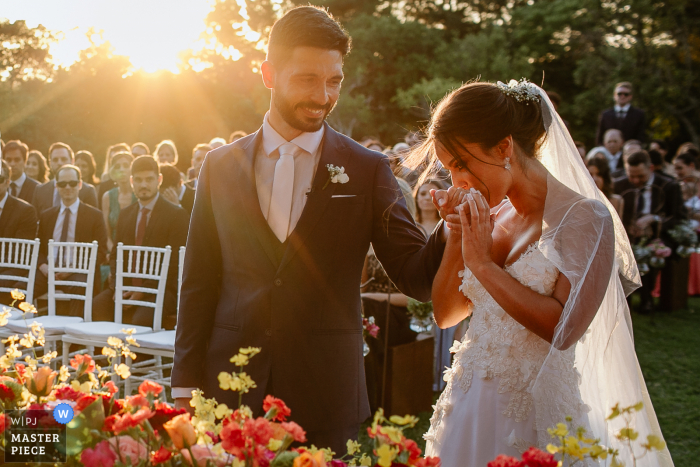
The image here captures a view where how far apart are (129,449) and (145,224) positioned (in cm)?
546

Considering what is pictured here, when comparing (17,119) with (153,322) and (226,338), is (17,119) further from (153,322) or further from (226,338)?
(226,338)

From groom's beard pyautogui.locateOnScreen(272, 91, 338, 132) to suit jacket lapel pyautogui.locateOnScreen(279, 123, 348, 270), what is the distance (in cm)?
10

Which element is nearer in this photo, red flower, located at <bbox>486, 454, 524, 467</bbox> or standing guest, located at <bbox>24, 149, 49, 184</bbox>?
red flower, located at <bbox>486, 454, 524, 467</bbox>

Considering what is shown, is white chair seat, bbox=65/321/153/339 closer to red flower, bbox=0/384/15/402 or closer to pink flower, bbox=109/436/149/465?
red flower, bbox=0/384/15/402

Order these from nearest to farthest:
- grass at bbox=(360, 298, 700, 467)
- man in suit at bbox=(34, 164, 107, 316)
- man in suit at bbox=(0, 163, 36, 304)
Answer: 1. grass at bbox=(360, 298, 700, 467)
2. man in suit at bbox=(34, 164, 107, 316)
3. man in suit at bbox=(0, 163, 36, 304)

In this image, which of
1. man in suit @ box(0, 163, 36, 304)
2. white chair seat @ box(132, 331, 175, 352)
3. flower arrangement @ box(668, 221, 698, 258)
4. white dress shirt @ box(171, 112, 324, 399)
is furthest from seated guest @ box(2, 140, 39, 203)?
flower arrangement @ box(668, 221, 698, 258)

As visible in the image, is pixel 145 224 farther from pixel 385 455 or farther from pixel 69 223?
pixel 385 455

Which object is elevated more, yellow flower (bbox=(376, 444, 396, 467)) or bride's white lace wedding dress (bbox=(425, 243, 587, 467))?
yellow flower (bbox=(376, 444, 396, 467))

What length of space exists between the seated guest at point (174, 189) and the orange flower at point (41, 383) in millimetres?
5772

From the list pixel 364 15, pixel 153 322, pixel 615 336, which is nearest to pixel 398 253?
pixel 615 336

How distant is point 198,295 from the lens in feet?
7.10

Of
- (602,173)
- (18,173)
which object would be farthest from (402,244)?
(18,173)

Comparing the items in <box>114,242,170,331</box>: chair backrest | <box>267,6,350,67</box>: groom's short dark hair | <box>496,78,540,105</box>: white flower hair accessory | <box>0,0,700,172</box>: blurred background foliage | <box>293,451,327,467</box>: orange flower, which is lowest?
<box>114,242,170,331</box>: chair backrest

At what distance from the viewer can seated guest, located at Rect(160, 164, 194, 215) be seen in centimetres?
692
